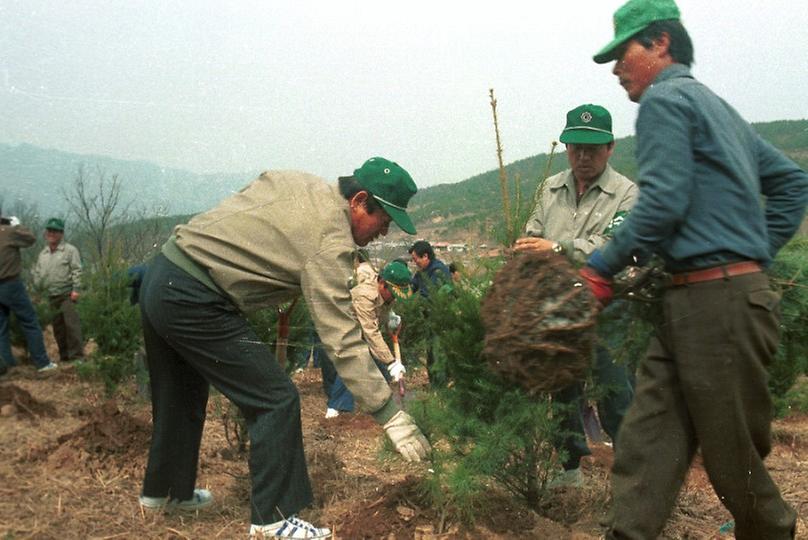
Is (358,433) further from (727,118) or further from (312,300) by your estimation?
(727,118)

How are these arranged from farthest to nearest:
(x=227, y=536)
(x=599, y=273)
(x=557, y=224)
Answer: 1. (x=557, y=224)
2. (x=227, y=536)
3. (x=599, y=273)

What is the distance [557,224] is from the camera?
4.35 metres

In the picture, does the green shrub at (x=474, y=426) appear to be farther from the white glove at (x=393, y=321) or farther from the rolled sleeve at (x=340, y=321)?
the white glove at (x=393, y=321)

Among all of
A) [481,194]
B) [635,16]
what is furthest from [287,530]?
[481,194]

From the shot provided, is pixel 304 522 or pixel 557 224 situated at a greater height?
pixel 557 224

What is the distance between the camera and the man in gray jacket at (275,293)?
3.29 m

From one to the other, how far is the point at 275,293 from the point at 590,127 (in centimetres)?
196

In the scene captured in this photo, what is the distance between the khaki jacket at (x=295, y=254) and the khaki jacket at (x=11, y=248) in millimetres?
6469

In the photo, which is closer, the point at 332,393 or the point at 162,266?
the point at 162,266

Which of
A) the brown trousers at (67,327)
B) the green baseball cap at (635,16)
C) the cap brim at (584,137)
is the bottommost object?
the brown trousers at (67,327)

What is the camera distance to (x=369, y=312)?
6.39 m

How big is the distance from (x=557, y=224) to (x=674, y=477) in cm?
199

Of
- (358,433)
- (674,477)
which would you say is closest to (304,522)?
(674,477)

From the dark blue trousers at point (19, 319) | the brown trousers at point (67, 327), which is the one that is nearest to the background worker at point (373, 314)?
the dark blue trousers at point (19, 319)
